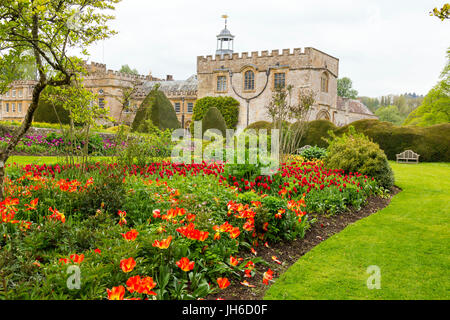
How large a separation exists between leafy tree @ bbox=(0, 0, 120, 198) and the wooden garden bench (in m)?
16.0

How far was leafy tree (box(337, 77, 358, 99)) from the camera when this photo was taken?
2227 inches

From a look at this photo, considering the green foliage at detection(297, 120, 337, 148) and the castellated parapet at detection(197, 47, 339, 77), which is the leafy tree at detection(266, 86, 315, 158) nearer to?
the green foliage at detection(297, 120, 337, 148)

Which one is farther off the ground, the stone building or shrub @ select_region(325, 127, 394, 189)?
the stone building

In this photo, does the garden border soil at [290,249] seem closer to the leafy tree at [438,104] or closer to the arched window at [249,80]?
the arched window at [249,80]

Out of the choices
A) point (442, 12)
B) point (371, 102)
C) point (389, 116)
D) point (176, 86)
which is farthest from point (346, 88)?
point (442, 12)

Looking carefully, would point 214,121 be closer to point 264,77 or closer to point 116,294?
point 264,77

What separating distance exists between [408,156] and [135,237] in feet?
56.4

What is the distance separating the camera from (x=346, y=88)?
57000mm

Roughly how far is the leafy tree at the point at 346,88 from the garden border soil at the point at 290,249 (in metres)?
52.5

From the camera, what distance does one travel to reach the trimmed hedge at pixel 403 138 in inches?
695

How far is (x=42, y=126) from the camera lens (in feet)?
Answer: 54.3

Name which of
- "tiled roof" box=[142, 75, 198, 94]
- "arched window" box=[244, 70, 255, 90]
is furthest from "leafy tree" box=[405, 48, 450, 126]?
"tiled roof" box=[142, 75, 198, 94]

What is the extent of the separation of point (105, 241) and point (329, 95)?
27.7 meters

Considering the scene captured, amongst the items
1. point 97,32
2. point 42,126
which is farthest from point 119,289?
point 42,126
